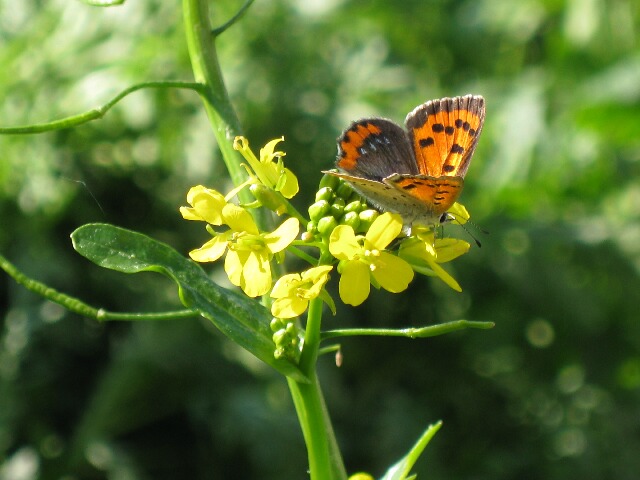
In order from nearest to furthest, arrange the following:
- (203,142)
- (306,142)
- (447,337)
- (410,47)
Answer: (203,142), (306,142), (447,337), (410,47)

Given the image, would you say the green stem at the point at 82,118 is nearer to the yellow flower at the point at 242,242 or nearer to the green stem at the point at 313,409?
the yellow flower at the point at 242,242

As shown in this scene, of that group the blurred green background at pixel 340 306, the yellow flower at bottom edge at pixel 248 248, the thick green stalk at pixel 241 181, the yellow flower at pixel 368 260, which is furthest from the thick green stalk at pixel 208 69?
the blurred green background at pixel 340 306

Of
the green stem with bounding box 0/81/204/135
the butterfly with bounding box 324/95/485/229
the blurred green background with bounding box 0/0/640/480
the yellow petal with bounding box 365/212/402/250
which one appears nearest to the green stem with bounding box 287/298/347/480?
the yellow petal with bounding box 365/212/402/250

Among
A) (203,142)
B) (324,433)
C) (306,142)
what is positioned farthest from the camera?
(306,142)

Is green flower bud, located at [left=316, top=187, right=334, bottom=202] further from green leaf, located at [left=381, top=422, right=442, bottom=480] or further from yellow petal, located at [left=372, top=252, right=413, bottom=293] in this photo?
green leaf, located at [left=381, top=422, right=442, bottom=480]

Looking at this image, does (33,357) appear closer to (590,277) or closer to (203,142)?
(203,142)

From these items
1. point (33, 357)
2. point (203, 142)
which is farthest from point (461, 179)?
point (33, 357)

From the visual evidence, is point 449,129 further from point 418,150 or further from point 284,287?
point 284,287
